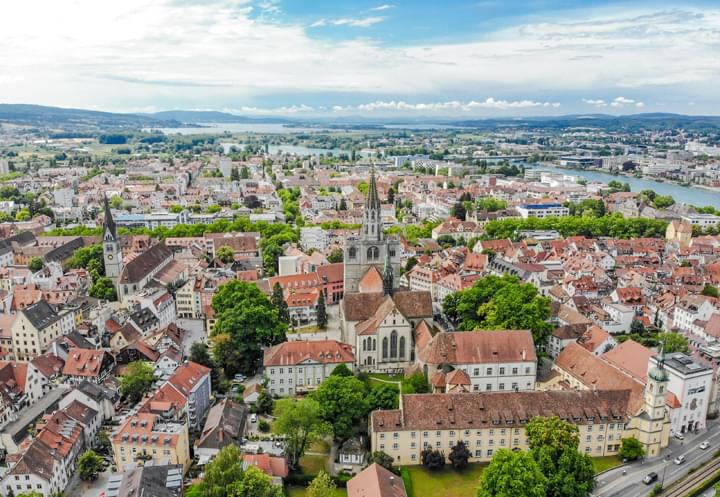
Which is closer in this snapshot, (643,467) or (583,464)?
(583,464)

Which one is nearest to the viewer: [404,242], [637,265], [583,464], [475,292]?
[583,464]

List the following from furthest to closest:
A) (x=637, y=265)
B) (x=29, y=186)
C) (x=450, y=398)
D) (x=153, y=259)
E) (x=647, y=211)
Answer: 1. (x=29, y=186)
2. (x=647, y=211)
3. (x=637, y=265)
4. (x=153, y=259)
5. (x=450, y=398)

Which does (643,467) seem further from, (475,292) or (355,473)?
(475,292)

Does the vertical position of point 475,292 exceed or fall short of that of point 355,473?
it exceeds it

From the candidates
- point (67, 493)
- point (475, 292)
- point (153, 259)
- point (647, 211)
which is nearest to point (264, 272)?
point (153, 259)

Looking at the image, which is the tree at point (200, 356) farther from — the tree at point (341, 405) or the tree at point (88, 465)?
the tree at point (341, 405)

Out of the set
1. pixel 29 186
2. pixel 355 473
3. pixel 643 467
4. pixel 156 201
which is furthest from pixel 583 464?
pixel 29 186

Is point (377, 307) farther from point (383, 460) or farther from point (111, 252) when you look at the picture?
point (111, 252)
